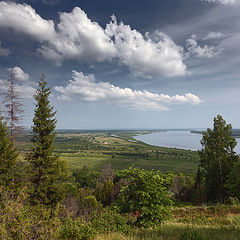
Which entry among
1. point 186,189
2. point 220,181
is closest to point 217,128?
point 220,181

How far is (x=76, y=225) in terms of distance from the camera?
6.99 metres

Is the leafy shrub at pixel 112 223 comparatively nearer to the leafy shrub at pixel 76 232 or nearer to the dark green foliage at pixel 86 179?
the leafy shrub at pixel 76 232

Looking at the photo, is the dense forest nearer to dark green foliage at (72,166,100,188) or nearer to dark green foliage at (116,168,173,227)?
dark green foliage at (116,168,173,227)

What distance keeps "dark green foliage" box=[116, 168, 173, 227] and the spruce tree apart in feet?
45.5

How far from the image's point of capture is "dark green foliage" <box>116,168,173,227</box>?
741 centimetres

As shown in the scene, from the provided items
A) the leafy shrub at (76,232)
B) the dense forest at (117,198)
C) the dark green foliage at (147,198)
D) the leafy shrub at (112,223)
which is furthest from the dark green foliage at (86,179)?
the leafy shrub at (76,232)

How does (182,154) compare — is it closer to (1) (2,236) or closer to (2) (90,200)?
(2) (90,200)

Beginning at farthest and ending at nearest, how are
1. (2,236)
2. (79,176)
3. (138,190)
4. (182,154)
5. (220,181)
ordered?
(182,154) → (79,176) → (220,181) → (138,190) → (2,236)

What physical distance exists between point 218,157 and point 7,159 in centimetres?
2734

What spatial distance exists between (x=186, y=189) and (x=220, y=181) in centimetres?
1331

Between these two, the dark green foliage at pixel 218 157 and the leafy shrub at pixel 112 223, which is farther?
the dark green foliage at pixel 218 157

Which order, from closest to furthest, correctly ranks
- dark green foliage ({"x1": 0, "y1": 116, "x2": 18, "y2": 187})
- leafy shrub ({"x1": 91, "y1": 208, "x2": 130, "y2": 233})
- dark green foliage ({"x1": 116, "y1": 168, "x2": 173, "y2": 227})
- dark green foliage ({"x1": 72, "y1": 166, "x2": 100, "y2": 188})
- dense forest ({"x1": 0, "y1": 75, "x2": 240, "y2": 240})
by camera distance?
dense forest ({"x1": 0, "y1": 75, "x2": 240, "y2": 240})
dark green foliage ({"x1": 116, "y1": 168, "x2": 173, "y2": 227})
leafy shrub ({"x1": 91, "y1": 208, "x2": 130, "y2": 233})
dark green foliage ({"x1": 0, "y1": 116, "x2": 18, "y2": 187})
dark green foliage ({"x1": 72, "y1": 166, "x2": 100, "y2": 188})

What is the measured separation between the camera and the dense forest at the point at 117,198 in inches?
250

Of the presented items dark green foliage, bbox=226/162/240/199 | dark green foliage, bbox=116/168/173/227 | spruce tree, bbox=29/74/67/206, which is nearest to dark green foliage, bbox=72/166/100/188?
spruce tree, bbox=29/74/67/206
